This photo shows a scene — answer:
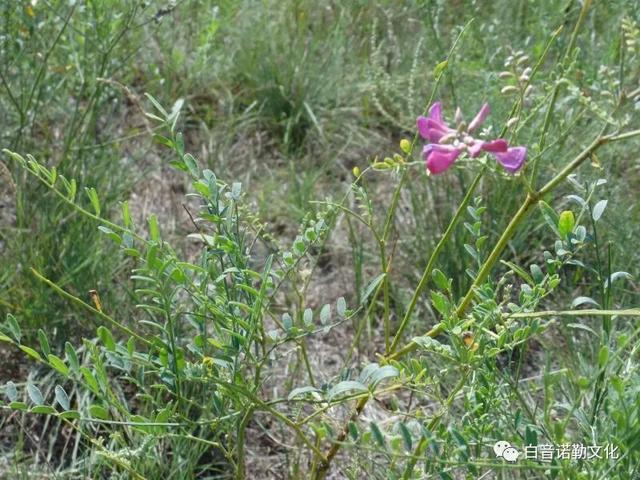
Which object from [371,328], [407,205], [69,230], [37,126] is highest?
[37,126]

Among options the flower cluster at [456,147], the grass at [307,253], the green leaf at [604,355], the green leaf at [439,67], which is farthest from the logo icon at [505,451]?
the green leaf at [439,67]

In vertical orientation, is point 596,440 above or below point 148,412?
above

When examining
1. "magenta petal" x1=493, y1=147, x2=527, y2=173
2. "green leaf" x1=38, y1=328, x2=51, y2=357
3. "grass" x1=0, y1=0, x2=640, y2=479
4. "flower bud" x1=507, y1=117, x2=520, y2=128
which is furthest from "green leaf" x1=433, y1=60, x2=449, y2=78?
"green leaf" x1=38, y1=328, x2=51, y2=357

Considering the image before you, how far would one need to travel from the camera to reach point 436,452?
50.0 inches

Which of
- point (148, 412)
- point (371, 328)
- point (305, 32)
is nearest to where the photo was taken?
point (148, 412)

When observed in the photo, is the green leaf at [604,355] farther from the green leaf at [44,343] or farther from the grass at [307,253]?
the green leaf at [44,343]

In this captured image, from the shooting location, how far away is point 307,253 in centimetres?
156

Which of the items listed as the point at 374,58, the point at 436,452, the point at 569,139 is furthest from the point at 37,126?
the point at 436,452

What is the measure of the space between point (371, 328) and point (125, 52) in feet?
4.29

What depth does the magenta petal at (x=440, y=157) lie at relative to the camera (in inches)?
44.9

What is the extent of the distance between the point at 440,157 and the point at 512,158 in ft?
0.33

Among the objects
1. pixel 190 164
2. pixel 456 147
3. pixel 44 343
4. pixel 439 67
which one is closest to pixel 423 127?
pixel 456 147

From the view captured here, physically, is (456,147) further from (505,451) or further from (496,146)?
(505,451)

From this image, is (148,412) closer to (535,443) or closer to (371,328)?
(371,328)
